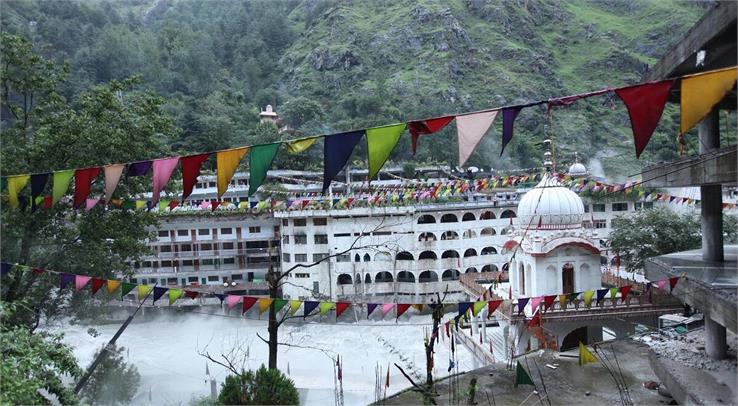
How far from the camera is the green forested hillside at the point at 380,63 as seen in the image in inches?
2266

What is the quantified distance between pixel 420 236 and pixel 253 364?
47.7ft

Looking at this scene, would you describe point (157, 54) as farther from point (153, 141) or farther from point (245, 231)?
point (153, 141)

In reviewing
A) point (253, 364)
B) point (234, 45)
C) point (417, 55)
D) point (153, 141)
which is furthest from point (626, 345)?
point (234, 45)

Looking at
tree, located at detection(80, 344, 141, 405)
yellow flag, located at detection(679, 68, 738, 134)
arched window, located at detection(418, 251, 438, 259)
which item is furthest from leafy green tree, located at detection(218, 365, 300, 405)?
arched window, located at detection(418, 251, 438, 259)

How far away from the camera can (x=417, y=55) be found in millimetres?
74500

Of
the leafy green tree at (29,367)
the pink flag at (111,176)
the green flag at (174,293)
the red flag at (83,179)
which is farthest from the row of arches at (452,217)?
the pink flag at (111,176)

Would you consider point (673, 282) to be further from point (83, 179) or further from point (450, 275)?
point (450, 275)

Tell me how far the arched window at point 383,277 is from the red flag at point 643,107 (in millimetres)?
30440

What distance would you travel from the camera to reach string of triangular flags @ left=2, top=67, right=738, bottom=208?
632 cm

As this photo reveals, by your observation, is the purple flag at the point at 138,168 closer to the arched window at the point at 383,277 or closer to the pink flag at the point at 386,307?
the pink flag at the point at 386,307

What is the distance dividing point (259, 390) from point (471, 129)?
6724 mm

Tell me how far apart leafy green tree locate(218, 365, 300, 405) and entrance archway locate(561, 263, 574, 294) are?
466 inches

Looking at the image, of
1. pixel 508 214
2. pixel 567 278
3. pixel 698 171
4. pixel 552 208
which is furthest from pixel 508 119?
pixel 508 214

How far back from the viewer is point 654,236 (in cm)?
2642
